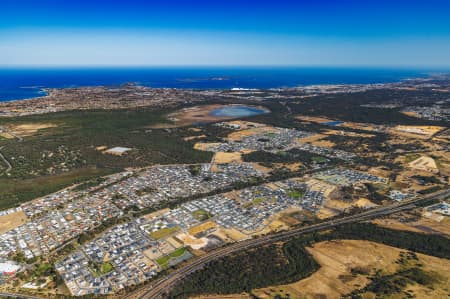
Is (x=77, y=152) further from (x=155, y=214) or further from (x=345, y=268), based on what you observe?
(x=345, y=268)

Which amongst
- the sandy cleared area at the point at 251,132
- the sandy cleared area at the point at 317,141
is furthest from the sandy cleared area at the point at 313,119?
the sandy cleared area at the point at 317,141

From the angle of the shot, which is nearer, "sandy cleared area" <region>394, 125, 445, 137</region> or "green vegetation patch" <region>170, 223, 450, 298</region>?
"green vegetation patch" <region>170, 223, 450, 298</region>

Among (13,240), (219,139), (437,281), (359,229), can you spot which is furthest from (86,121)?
(437,281)

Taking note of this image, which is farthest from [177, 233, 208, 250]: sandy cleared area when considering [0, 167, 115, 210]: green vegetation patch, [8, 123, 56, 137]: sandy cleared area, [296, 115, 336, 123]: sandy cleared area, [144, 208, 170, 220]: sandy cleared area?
[296, 115, 336, 123]: sandy cleared area

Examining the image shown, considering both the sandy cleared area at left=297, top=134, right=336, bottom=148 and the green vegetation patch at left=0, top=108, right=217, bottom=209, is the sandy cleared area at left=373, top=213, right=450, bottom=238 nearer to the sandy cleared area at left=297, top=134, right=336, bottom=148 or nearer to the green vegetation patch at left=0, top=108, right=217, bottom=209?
the green vegetation patch at left=0, top=108, right=217, bottom=209

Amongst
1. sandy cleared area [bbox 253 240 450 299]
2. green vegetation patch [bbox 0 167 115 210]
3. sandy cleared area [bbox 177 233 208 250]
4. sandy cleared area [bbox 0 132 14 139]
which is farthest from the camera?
sandy cleared area [bbox 0 132 14 139]

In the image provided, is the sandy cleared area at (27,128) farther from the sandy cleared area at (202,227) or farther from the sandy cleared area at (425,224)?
the sandy cleared area at (425,224)

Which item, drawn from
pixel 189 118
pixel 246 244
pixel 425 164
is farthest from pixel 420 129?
pixel 246 244
